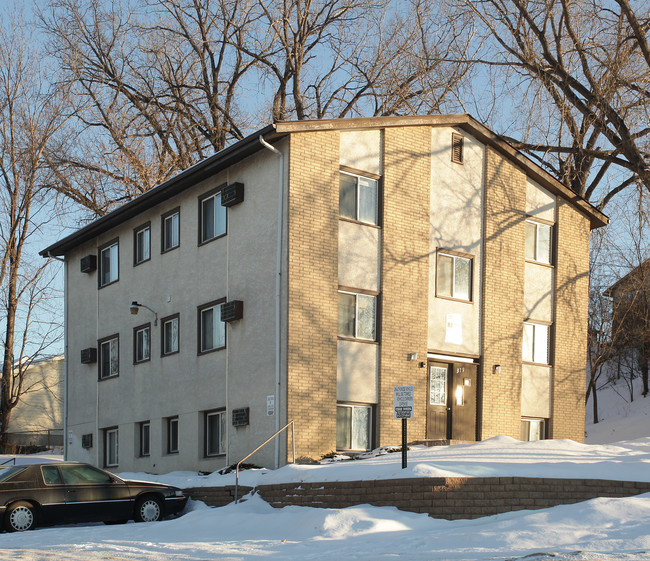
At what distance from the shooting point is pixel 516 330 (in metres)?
23.2

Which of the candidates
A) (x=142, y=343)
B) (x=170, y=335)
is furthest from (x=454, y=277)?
(x=142, y=343)

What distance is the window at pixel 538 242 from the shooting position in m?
24.1

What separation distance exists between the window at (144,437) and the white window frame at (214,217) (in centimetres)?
527

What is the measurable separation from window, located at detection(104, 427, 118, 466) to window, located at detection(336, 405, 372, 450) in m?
8.14

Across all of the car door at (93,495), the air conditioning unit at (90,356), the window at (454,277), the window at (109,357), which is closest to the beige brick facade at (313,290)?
the window at (454,277)

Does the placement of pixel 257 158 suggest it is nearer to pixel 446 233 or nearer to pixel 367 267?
pixel 367 267

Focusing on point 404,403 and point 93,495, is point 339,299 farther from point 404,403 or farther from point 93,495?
point 93,495

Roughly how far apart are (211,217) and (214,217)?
18cm

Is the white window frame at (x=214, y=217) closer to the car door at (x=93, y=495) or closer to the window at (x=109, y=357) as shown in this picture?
the window at (x=109, y=357)

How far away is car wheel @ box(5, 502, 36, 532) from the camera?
51.3 ft

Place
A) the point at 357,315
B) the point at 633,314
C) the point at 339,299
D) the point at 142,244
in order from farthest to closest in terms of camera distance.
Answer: the point at 633,314
the point at 142,244
the point at 357,315
the point at 339,299

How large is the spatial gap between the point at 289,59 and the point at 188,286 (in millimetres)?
17731

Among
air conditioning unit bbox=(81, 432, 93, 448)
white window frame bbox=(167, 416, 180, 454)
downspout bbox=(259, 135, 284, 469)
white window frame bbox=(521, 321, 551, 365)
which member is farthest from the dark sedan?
white window frame bbox=(521, 321, 551, 365)

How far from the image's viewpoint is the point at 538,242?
79.9 ft
